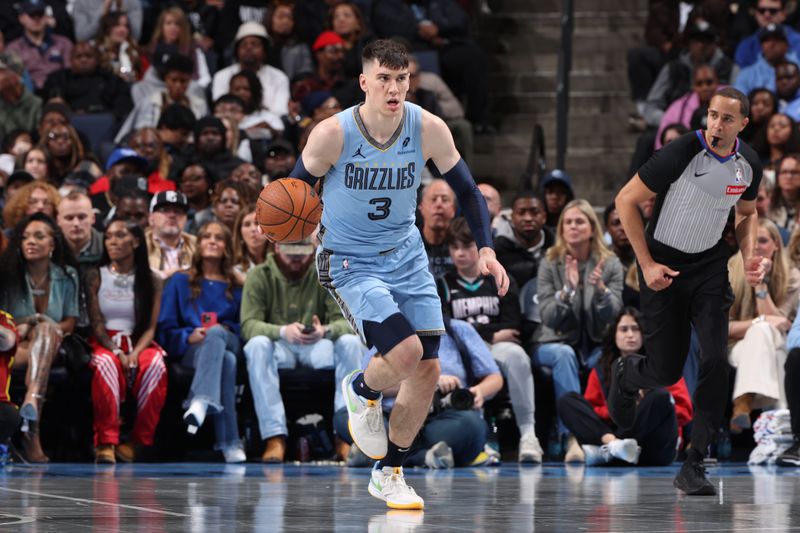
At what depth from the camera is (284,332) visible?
9.87 m

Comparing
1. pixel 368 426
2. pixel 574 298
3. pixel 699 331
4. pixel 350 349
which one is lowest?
pixel 368 426

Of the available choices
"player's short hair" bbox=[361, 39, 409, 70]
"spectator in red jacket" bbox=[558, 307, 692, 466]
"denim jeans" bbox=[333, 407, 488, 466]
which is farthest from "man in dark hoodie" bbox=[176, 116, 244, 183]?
"player's short hair" bbox=[361, 39, 409, 70]

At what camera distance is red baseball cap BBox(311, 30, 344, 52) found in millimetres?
13969

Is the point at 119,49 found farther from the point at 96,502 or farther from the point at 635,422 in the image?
the point at 96,502

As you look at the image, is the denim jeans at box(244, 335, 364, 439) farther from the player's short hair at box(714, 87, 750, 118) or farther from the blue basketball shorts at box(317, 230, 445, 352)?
the player's short hair at box(714, 87, 750, 118)

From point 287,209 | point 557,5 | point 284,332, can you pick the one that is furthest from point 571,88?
point 287,209

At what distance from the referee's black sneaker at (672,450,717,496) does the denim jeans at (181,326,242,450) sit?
374cm

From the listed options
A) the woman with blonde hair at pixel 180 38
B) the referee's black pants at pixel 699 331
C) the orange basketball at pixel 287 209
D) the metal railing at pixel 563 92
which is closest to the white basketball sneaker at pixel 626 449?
the referee's black pants at pixel 699 331

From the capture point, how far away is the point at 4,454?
8812mm

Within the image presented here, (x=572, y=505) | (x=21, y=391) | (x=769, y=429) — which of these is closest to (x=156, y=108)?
(x=21, y=391)

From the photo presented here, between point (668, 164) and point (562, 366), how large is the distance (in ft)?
9.91

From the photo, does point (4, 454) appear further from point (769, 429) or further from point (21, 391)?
point (769, 429)

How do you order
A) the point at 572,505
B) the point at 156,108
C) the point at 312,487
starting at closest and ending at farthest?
1. the point at 572,505
2. the point at 312,487
3. the point at 156,108

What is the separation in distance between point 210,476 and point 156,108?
244 inches
